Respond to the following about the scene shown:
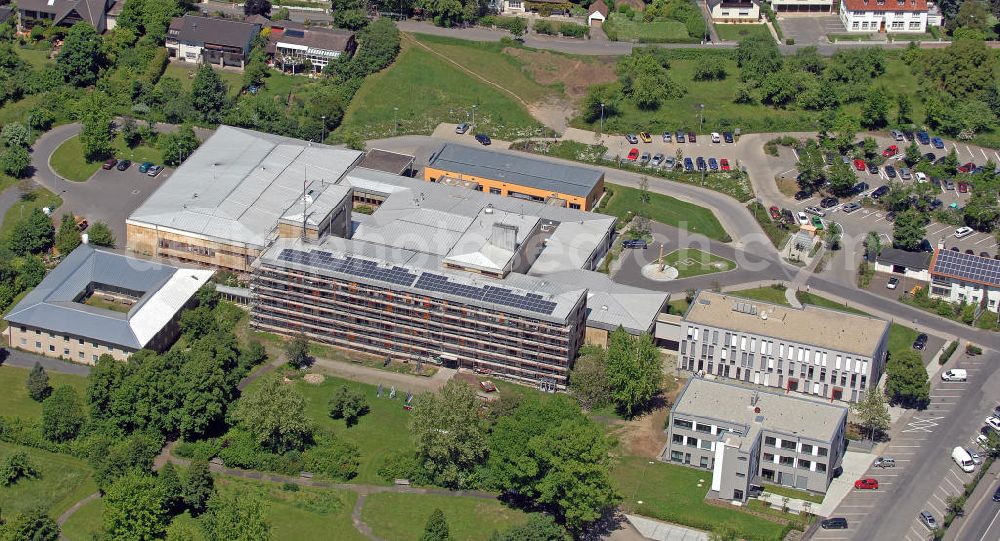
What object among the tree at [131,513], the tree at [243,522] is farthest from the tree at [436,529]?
the tree at [131,513]

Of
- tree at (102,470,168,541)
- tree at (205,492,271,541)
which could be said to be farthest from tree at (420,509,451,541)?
tree at (102,470,168,541)

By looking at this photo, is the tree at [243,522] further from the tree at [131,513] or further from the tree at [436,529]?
the tree at [436,529]

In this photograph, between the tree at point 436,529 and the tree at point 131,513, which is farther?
the tree at point 131,513

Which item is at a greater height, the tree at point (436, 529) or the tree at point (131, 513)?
the tree at point (436, 529)

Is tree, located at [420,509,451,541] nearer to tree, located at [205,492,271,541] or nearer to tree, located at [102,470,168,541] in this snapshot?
tree, located at [205,492,271,541]

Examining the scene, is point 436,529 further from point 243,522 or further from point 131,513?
point 131,513

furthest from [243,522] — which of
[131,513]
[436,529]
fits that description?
[436,529]

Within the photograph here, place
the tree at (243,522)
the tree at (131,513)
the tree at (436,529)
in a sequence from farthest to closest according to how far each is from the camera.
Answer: the tree at (131,513)
the tree at (436,529)
the tree at (243,522)
